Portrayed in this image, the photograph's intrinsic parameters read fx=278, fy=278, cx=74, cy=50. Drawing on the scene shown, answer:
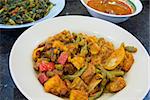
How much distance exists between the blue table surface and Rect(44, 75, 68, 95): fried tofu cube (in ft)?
0.43

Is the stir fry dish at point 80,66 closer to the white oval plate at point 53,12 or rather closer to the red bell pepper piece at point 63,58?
the red bell pepper piece at point 63,58

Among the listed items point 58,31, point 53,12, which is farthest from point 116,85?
point 53,12

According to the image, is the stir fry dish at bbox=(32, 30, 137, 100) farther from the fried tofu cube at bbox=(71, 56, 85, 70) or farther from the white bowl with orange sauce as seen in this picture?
the white bowl with orange sauce

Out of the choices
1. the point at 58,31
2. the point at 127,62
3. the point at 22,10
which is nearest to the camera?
the point at 127,62

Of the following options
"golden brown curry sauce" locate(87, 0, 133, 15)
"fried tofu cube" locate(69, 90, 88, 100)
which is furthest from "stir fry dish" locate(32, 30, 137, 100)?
"golden brown curry sauce" locate(87, 0, 133, 15)

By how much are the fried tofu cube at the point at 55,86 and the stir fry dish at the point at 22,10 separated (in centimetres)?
36

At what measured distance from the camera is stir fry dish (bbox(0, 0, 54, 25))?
108 centimetres

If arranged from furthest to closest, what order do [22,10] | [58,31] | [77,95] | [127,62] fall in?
[22,10]
[58,31]
[127,62]
[77,95]

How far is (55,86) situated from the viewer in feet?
2.61

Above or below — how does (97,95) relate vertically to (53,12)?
below

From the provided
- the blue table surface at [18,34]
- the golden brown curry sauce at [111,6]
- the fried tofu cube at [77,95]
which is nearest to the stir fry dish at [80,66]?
the fried tofu cube at [77,95]

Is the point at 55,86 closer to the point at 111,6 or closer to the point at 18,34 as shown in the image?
the point at 18,34

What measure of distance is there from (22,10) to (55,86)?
0.46 metres

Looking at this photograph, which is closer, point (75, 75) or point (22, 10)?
point (75, 75)
